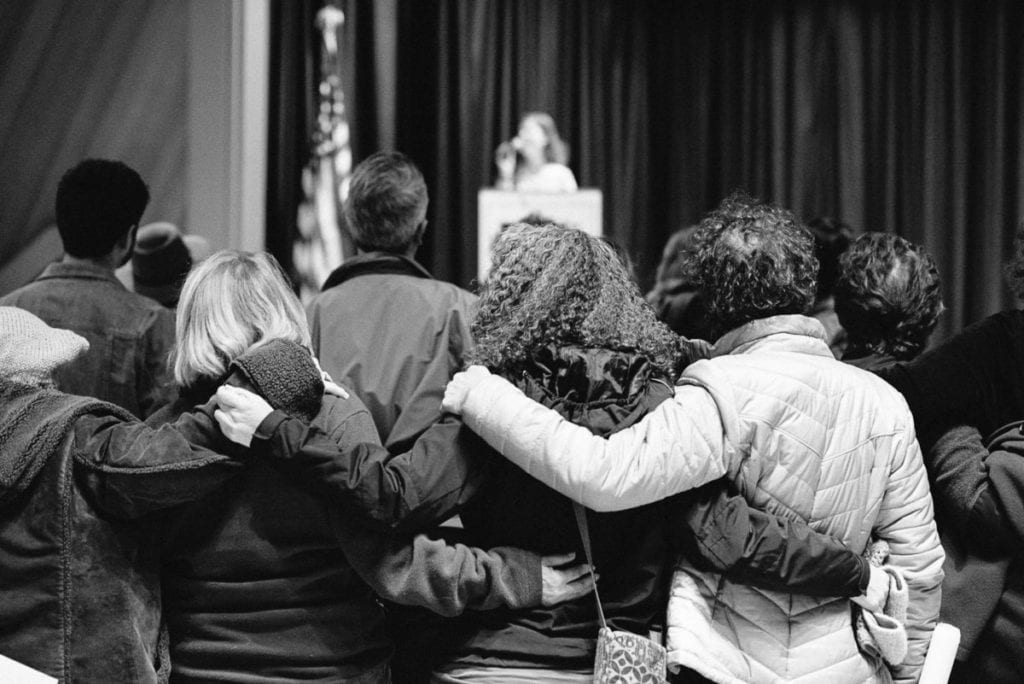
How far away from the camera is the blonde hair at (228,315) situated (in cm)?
206

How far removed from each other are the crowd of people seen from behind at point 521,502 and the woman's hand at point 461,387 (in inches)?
0.4

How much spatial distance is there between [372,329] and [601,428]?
111cm

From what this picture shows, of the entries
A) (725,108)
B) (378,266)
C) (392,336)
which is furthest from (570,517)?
(725,108)

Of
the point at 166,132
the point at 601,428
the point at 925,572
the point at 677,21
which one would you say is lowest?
the point at 925,572

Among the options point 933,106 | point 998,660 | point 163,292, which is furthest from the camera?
point 933,106

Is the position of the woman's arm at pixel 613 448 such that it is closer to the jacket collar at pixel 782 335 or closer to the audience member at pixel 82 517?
the jacket collar at pixel 782 335

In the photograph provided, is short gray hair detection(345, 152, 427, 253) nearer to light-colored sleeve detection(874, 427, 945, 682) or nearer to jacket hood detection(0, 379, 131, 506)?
jacket hood detection(0, 379, 131, 506)

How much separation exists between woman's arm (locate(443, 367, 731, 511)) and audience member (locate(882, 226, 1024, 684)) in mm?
553

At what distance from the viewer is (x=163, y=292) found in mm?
3623

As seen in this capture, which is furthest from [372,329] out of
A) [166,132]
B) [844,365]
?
[166,132]

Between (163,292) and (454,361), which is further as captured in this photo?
(163,292)

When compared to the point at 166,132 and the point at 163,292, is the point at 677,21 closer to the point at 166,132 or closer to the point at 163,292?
the point at 166,132

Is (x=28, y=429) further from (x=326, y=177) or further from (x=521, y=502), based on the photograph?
(x=326, y=177)

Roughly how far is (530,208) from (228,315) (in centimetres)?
328
